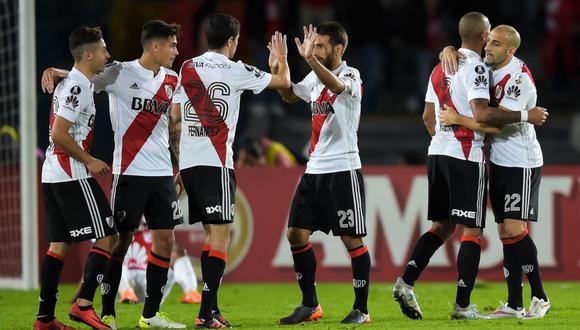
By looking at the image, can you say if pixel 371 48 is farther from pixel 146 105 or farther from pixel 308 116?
pixel 146 105

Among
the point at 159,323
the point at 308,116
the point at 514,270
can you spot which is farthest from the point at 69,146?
the point at 308,116

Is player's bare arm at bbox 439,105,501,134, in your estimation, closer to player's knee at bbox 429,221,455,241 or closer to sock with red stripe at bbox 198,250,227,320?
player's knee at bbox 429,221,455,241

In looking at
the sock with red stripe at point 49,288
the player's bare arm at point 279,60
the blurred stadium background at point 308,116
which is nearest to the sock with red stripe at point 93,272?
the sock with red stripe at point 49,288

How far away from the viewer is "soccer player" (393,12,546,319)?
9.05 m

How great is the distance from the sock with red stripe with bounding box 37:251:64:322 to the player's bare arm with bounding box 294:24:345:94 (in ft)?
7.25

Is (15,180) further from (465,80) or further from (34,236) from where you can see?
(465,80)

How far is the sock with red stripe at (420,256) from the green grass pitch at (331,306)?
323 millimetres

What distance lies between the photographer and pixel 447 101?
366 inches

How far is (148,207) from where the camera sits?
8.94 m

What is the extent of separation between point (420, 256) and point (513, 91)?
1424 millimetres

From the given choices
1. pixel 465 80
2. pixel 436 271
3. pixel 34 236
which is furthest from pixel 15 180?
pixel 465 80

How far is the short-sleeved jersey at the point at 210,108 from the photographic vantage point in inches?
344

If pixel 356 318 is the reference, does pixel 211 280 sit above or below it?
above

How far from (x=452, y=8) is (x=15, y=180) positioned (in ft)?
28.7
